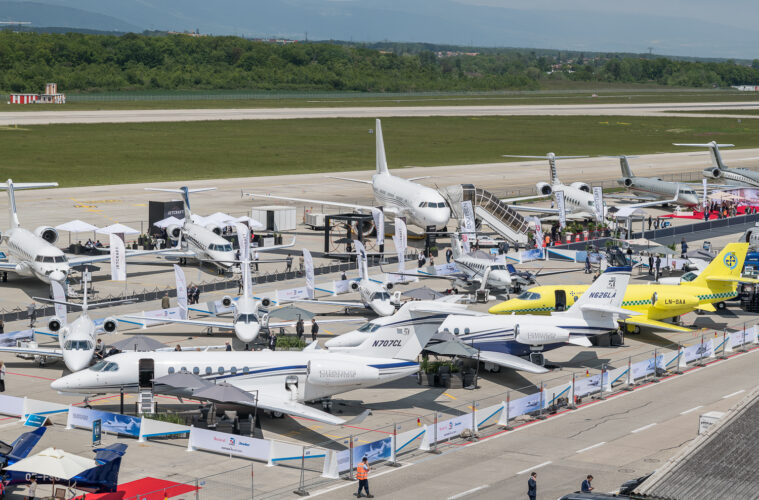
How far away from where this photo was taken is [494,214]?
90.8 metres

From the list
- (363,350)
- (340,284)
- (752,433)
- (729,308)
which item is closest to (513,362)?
(363,350)

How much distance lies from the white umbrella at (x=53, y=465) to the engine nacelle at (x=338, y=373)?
11.4 metres

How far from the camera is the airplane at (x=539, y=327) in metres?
51.0

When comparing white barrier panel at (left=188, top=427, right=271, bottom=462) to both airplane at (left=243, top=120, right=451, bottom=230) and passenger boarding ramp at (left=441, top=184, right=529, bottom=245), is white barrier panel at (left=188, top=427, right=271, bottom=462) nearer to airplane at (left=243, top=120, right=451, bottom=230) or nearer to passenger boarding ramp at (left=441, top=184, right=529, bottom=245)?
airplane at (left=243, top=120, right=451, bottom=230)

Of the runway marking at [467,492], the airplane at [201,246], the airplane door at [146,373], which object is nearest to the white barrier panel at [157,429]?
the airplane door at [146,373]

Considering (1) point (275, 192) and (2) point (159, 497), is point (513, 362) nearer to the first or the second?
(2) point (159, 497)

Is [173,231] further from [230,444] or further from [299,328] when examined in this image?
[230,444]

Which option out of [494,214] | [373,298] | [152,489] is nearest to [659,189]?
[494,214]

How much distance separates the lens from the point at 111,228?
7869cm

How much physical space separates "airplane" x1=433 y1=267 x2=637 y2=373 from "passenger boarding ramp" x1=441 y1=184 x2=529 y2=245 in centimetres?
3607

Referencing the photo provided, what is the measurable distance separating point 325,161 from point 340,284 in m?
85.2

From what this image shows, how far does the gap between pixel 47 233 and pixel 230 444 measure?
4065 cm

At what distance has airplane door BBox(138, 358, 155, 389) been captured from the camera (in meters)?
43.5

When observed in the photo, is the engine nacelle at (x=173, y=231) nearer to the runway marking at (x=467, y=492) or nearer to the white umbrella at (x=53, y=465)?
the white umbrella at (x=53, y=465)
